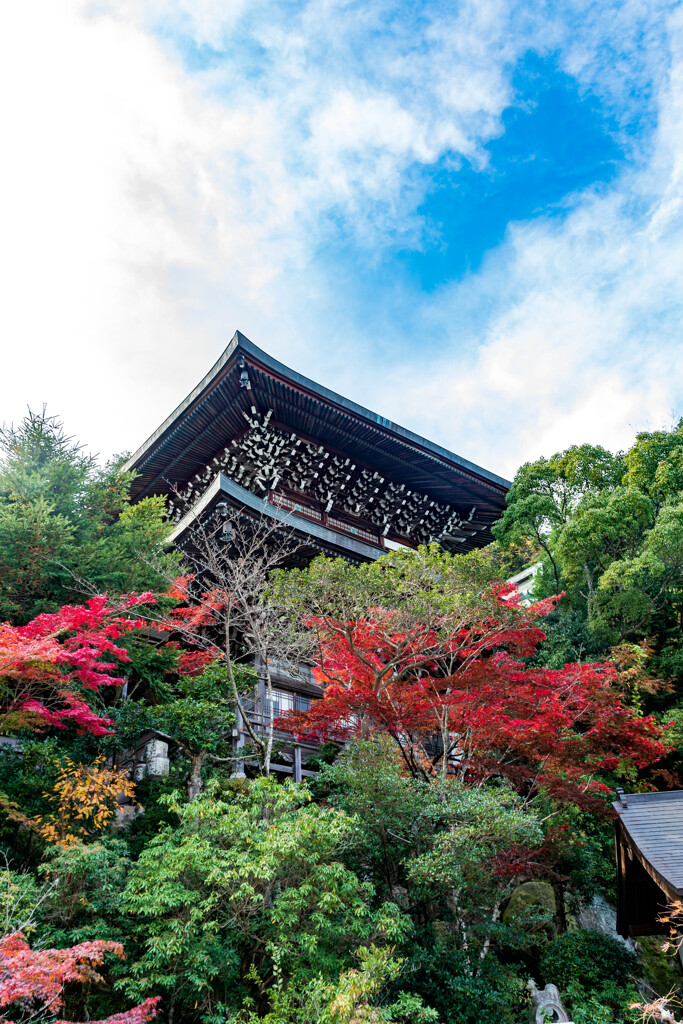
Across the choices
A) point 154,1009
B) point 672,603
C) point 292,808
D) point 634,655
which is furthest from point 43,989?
point 672,603

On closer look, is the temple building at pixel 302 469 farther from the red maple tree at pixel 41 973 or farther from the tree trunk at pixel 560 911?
the red maple tree at pixel 41 973

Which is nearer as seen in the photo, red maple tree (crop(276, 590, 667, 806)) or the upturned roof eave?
red maple tree (crop(276, 590, 667, 806))

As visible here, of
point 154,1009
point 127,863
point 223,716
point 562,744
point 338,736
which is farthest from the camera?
point 338,736

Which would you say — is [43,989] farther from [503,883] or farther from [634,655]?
A: [634,655]

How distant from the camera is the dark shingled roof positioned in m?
6.51

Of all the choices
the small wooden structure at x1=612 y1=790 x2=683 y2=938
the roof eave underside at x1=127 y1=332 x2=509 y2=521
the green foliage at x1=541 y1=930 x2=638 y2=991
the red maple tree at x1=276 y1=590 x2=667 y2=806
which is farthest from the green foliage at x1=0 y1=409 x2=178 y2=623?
the green foliage at x1=541 y1=930 x2=638 y2=991

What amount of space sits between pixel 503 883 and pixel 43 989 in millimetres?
6653

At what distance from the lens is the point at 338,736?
475 inches

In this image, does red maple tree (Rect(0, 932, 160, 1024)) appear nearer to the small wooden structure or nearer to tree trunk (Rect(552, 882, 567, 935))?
the small wooden structure

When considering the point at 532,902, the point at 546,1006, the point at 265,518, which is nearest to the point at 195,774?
the point at 265,518

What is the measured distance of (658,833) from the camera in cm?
731

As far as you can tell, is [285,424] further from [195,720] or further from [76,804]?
[76,804]

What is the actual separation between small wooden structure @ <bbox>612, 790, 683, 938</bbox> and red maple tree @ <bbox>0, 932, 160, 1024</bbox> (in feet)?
17.9

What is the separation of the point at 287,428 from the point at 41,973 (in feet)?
37.2
